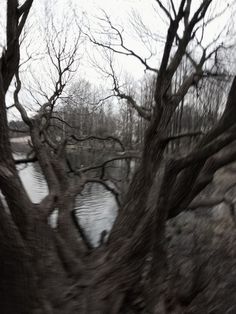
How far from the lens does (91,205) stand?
42.2ft

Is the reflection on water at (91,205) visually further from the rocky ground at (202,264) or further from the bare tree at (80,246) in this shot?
the bare tree at (80,246)

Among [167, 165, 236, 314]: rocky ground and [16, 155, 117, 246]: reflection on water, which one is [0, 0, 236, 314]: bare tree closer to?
[167, 165, 236, 314]: rocky ground

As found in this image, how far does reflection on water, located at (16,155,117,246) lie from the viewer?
1008 cm

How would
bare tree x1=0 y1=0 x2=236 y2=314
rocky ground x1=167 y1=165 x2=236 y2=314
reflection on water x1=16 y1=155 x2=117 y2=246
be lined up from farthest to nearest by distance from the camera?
1. reflection on water x1=16 y1=155 x2=117 y2=246
2. rocky ground x1=167 y1=165 x2=236 y2=314
3. bare tree x1=0 y1=0 x2=236 y2=314

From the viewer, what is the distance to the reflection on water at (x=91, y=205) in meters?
10.1

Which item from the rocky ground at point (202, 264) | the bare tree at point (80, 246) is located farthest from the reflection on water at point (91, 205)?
the bare tree at point (80, 246)

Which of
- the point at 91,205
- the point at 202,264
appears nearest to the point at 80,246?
the point at 202,264

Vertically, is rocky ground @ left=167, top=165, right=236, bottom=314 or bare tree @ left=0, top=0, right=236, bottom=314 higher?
bare tree @ left=0, top=0, right=236, bottom=314

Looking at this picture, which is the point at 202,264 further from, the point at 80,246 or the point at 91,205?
the point at 91,205

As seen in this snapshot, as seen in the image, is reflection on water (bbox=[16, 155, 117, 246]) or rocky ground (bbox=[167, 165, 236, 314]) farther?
reflection on water (bbox=[16, 155, 117, 246])

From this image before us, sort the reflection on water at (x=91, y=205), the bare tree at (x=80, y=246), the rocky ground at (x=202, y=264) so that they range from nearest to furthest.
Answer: the bare tree at (x=80, y=246) < the rocky ground at (x=202, y=264) < the reflection on water at (x=91, y=205)

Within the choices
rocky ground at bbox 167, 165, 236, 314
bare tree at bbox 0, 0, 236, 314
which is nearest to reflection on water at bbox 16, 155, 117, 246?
rocky ground at bbox 167, 165, 236, 314

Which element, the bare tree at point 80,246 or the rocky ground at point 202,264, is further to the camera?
the rocky ground at point 202,264

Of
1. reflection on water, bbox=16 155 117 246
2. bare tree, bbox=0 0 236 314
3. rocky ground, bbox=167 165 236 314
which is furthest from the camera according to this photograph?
reflection on water, bbox=16 155 117 246
